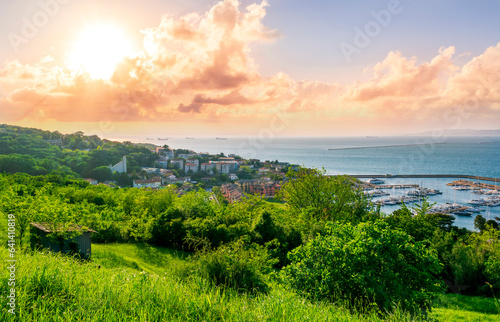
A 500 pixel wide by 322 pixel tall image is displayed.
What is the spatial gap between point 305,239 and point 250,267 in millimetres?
7048

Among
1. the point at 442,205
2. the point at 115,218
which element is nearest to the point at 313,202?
the point at 115,218

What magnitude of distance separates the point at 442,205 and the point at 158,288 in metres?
62.7

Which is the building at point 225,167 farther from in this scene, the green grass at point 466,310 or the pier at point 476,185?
the green grass at point 466,310

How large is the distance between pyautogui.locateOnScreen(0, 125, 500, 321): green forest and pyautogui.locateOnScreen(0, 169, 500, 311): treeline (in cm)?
4

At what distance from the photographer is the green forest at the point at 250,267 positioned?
3.17 m

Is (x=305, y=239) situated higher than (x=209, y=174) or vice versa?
(x=305, y=239)

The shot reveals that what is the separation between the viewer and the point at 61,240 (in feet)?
30.9

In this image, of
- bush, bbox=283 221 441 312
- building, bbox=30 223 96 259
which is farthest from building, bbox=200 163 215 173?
bush, bbox=283 221 441 312

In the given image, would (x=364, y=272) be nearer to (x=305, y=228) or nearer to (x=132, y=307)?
(x=132, y=307)

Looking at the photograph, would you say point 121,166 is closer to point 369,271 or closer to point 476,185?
point 369,271

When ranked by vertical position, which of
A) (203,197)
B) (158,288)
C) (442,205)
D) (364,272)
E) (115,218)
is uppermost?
(158,288)

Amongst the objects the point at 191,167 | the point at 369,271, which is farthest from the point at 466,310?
the point at 191,167

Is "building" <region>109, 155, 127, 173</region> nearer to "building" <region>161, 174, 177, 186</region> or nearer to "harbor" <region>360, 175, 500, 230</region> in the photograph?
"building" <region>161, 174, 177, 186</region>

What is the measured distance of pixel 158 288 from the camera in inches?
142
